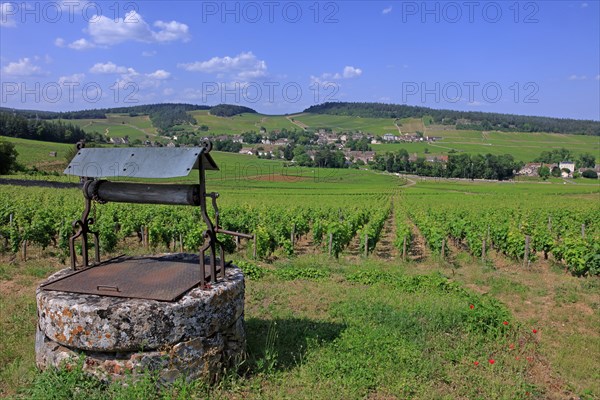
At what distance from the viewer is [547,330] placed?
815cm

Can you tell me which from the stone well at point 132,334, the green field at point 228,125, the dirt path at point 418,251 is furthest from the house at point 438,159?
the stone well at point 132,334

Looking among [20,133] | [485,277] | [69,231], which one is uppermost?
[20,133]

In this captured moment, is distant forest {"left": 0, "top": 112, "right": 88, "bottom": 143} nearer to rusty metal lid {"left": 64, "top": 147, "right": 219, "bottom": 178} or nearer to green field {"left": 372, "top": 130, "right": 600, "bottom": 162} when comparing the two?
rusty metal lid {"left": 64, "top": 147, "right": 219, "bottom": 178}

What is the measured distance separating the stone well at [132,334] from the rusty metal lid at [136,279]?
4.7 inches

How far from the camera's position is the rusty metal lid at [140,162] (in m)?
5.20

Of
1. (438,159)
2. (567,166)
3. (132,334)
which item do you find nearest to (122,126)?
(438,159)

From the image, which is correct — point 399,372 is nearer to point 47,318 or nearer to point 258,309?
point 258,309

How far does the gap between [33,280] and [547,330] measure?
39.8 ft

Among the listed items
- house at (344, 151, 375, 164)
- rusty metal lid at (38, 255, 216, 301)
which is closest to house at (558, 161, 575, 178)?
house at (344, 151, 375, 164)

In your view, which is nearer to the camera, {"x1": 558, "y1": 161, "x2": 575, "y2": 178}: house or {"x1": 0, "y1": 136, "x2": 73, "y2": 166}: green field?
{"x1": 0, "y1": 136, "x2": 73, "y2": 166}: green field

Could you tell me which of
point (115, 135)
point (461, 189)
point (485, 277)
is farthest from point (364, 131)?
point (485, 277)

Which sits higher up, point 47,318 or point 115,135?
point 115,135

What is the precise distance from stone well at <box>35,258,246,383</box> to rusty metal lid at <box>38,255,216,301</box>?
120 mm

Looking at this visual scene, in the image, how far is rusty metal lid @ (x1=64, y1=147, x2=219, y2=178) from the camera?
520cm
